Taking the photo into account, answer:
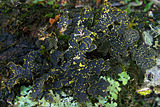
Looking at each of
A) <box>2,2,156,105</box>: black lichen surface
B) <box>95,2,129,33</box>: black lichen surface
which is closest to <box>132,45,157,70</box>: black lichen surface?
<box>2,2,156,105</box>: black lichen surface

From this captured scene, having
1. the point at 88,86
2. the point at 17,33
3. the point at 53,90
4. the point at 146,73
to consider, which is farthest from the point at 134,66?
the point at 17,33

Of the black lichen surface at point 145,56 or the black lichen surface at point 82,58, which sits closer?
the black lichen surface at point 82,58

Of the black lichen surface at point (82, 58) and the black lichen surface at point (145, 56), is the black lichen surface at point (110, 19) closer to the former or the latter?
the black lichen surface at point (82, 58)

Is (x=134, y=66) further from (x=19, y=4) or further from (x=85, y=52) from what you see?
(x=19, y=4)

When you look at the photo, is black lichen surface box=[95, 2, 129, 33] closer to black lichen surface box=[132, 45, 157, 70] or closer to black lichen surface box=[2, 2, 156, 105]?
black lichen surface box=[2, 2, 156, 105]

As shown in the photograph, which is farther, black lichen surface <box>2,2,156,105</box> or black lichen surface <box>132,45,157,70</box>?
black lichen surface <box>132,45,157,70</box>

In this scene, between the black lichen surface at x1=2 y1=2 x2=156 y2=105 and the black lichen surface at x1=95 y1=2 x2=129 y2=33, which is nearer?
the black lichen surface at x1=2 y1=2 x2=156 y2=105

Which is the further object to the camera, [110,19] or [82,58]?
[110,19]

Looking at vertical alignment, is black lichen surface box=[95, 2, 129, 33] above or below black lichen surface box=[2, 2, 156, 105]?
above

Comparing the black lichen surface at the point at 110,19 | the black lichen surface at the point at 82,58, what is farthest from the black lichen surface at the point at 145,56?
the black lichen surface at the point at 110,19

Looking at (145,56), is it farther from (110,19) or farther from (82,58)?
(82,58)

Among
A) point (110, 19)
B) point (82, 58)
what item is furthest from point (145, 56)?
point (82, 58)
